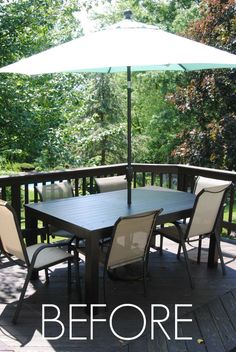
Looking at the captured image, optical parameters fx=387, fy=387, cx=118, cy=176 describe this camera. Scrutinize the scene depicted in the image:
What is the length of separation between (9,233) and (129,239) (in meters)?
0.97

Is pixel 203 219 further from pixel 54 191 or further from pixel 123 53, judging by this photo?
pixel 123 53

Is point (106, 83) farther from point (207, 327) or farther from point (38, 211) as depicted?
point (207, 327)

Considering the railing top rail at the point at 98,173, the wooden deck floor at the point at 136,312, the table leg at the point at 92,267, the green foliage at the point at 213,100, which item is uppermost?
the green foliage at the point at 213,100

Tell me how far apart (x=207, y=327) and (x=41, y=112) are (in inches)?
212

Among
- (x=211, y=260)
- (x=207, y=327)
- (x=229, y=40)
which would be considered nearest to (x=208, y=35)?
(x=229, y=40)

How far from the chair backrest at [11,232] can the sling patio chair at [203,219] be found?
148 centimetres

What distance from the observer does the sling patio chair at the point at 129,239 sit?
9.94 feet

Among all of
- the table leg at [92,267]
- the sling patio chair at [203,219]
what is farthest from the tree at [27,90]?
the table leg at [92,267]

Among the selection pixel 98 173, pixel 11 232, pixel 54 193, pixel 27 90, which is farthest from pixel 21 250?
pixel 27 90

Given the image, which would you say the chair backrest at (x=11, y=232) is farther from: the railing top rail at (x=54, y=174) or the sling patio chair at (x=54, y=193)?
the railing top rail at (x=54, y=174)

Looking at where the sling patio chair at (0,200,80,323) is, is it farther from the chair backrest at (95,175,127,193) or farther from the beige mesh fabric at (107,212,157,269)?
the chair backrest at (95,175,127,193)

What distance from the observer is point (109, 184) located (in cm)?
474

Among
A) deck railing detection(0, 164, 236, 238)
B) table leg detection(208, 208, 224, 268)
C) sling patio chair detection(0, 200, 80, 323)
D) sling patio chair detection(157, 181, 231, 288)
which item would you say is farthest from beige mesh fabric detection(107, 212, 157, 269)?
deck railing detection(0, 164, 236, 238)

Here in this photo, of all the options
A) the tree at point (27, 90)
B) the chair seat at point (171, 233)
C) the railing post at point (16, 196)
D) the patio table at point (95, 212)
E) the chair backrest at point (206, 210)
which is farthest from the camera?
the tree at point (27, 90)
